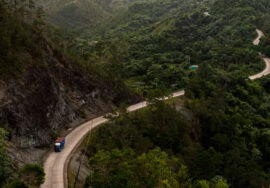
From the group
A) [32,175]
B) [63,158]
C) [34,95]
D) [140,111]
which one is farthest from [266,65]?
[32,175]

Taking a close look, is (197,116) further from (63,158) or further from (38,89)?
(38,89)

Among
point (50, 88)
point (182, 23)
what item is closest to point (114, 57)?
point (50, 88)

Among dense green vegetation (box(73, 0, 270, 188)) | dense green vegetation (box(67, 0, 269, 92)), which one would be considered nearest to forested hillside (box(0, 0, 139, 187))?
dense green vegetation (box(73, 0, 270, 188))

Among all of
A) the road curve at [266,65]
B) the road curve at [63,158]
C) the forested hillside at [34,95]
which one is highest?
the forested hillside at [34,95]

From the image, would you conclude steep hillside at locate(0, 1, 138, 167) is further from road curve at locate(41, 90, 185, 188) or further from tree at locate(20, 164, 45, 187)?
tree at locate(20, 164, 45, 187)

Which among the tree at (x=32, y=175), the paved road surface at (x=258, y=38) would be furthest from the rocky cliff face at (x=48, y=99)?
the paved road surface at (x=258, y=38)

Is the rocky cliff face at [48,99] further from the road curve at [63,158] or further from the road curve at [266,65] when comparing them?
the road curve at [266,65]
